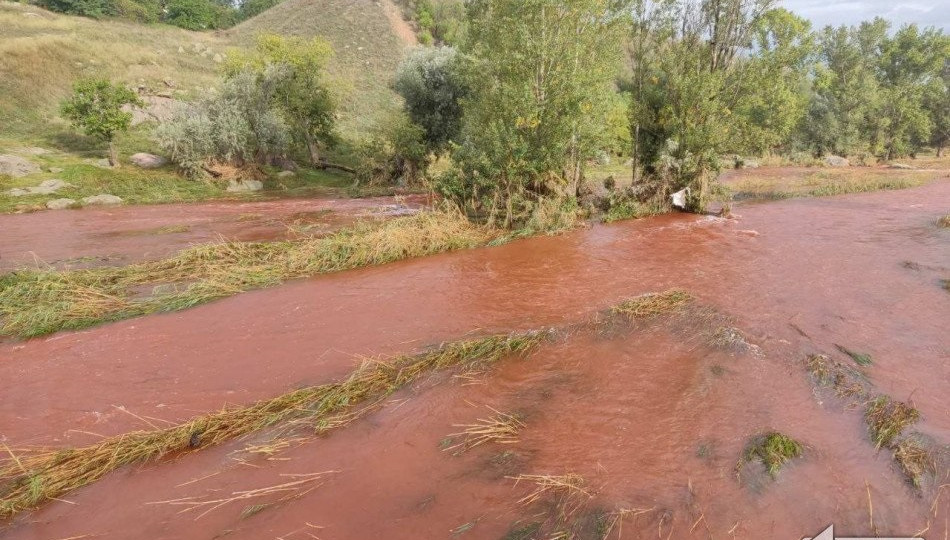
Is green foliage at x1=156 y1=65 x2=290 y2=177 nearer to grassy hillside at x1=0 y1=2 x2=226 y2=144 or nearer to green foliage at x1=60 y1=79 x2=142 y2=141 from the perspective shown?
green foliage at x1=60 y1=79 x2=142 y2=141

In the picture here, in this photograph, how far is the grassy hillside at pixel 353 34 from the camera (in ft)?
148

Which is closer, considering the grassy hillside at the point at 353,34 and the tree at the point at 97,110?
the tree at the point at 97,110

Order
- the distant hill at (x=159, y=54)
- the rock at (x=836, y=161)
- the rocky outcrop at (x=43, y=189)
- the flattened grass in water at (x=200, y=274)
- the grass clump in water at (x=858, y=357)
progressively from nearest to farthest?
the grass clump in water at (x=858, y=357) → the flattened grass in water at (x=200, y=274) → the rocky outcrop at (x=43, y=189) → the distant hill at (x=159, y=54) → the rock at (x=836, y=161)

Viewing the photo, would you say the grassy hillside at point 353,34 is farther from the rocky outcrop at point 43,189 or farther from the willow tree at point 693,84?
the willow tree at point 693,84

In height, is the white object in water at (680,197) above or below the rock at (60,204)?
below

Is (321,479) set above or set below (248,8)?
below

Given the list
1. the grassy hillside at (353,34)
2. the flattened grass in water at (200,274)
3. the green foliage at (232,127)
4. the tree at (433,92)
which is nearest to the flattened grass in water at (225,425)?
the flattened grass in water at (200,274)

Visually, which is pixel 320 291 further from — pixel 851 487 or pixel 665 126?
pixel 665 126

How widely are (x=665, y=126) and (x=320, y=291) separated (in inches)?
532

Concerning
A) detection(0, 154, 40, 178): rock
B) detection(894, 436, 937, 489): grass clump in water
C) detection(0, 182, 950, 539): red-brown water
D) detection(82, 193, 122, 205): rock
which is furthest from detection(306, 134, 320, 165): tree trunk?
detection(894, 436, 937, 489): grass clump in water

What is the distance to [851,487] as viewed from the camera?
3910 mm

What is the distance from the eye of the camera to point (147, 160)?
2325 centimetres

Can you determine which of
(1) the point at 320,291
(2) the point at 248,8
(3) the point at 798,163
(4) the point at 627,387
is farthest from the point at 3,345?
(2) the point at 248,8

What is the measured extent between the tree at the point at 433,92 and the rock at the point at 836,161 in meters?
28.3
